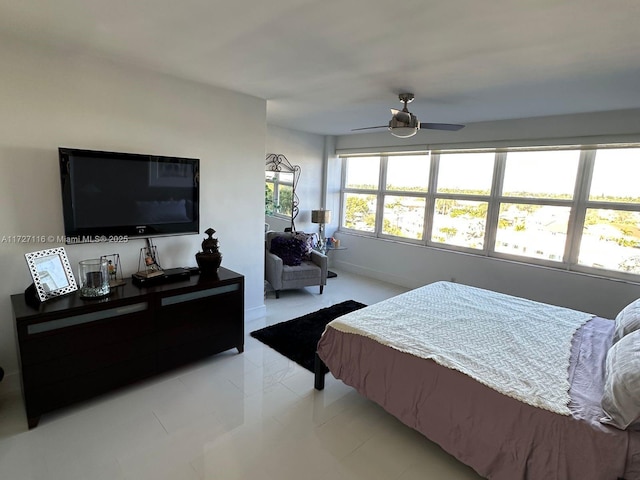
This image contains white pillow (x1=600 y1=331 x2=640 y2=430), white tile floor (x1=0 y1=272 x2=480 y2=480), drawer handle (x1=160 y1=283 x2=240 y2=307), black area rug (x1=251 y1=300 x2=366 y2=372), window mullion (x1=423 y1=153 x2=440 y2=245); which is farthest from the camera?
window mullion (x1=423 y1=153 x2=440 y2=245)

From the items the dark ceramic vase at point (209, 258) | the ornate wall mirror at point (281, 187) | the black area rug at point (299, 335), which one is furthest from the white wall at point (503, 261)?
the dark ceramic vase at point (209, 258)

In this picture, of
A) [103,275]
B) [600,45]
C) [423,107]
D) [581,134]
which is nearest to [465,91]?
[423,107]

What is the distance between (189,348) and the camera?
8.65ft

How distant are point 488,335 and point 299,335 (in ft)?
5.85

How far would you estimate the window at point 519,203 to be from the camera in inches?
141

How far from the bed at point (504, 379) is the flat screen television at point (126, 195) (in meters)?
1.67

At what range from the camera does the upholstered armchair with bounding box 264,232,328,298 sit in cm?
439

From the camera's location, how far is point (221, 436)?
79.0 inches

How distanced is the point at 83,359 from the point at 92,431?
44 centimetres

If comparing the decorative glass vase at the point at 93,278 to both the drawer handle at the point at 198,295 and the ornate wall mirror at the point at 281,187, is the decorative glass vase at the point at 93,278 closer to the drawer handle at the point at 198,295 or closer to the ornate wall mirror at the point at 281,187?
the drawer handle at the point at 198,295

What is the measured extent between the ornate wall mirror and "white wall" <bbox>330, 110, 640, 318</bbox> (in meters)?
1.10

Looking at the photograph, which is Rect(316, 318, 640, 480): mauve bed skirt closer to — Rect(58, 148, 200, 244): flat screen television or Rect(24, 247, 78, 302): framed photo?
Rect(58, 148, 200, 244): flat screen television

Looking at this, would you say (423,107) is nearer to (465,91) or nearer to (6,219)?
(465,91)

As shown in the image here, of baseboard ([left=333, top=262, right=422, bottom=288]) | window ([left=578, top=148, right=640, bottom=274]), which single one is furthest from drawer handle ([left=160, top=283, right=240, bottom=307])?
window ([left=578, top=148, right=640, bottom=274])
